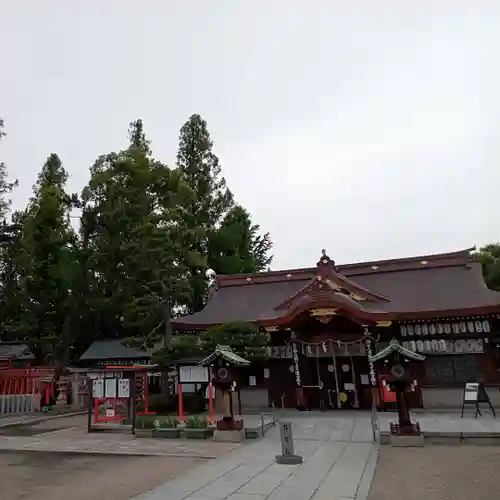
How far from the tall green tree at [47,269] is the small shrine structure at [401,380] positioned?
2385 centimetres

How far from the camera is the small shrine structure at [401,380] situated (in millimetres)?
11281

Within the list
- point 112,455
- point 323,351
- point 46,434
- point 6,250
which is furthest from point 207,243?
point 112,455

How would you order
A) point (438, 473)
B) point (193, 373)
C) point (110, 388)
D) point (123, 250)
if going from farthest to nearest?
point (123, 250) → point (193, 373) → point (110, 388) → point (438, 473)

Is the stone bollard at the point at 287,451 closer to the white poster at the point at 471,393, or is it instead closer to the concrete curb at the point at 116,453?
the concrete curb at the point at 116,453

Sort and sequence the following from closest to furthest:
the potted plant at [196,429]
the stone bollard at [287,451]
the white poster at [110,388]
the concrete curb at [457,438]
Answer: the stone bollard at [287,451], the concrete curb at [457,438], the potted plant at [196,429], the white poster at [110,388]

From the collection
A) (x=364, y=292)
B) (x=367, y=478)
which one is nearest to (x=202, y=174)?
(x=364, y=292)

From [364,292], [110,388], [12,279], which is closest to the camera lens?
[110,388]

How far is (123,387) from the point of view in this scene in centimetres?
1524

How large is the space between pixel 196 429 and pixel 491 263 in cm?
2872

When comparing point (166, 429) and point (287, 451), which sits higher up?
point (166, 429)

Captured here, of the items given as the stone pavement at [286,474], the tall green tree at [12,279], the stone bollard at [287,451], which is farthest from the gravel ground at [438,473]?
the tall green tree at [12,279]

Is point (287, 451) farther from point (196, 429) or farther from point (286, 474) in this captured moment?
point (196, 429)

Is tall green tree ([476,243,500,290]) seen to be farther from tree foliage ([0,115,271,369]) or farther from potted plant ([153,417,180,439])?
potted plant ([153,417,180,439])

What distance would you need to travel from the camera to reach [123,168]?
25.1 m
